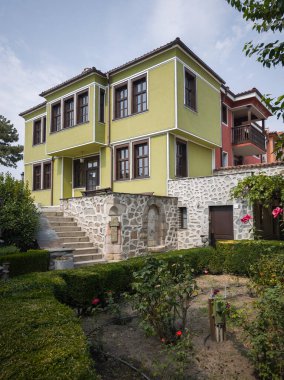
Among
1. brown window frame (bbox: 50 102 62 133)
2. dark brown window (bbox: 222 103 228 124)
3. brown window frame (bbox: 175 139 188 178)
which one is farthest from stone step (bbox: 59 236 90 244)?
dark brown window (bbox: 222 103 228 124)

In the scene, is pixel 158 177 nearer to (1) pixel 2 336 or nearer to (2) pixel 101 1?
(2) pixel 101 1

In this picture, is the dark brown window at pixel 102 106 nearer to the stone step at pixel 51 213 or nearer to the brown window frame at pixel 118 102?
the brown window frame at pixel 118 102

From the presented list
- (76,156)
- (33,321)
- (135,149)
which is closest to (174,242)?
(135,149)

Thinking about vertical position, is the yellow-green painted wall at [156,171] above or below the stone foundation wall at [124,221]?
above

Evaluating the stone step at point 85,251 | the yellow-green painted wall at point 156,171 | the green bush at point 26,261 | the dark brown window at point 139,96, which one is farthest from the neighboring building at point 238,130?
the green bush at point 26,261

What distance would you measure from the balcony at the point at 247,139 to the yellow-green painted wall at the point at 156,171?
7.15 meters

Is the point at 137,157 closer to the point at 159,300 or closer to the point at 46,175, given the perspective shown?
the point at 46,175

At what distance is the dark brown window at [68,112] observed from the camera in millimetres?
15711

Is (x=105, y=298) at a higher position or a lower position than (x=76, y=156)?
lower

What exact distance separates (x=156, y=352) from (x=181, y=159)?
413 inches

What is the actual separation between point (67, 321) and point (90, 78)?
13.6 m

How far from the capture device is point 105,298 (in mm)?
5707

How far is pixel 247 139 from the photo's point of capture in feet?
57.0

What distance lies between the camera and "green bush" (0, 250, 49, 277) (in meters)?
6.83
